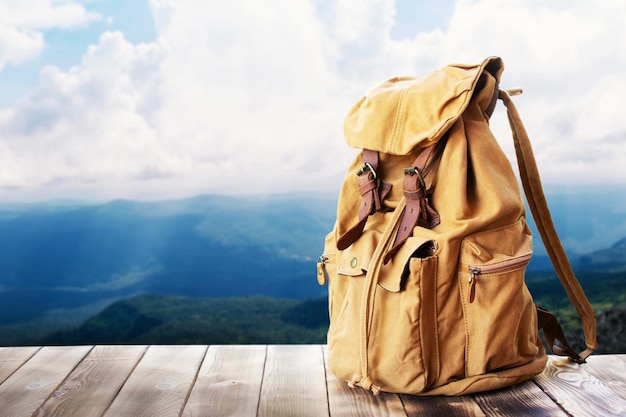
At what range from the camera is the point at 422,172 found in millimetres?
1441

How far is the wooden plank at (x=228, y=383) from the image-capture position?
1.42 metres

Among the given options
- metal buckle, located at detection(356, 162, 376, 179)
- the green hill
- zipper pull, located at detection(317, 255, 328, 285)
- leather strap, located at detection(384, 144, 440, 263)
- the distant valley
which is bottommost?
the green hill

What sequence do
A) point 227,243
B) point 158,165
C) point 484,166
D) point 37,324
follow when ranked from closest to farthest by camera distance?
point 484,166, point 158,165, point 37,324, point 227,243

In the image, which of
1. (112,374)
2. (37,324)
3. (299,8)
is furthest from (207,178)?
(112,374)

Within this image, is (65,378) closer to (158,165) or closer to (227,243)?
(158,165)

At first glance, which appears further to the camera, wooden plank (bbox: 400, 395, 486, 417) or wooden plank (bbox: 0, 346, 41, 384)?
wooden plank (bbox: 0, 346, 41, 384)

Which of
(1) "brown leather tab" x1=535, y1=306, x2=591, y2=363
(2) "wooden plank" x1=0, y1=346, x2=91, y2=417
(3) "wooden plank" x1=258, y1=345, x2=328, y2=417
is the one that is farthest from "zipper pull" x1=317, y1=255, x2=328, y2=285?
(2) "wooden plank" x1=0, y1=346, x2=91, y2=417

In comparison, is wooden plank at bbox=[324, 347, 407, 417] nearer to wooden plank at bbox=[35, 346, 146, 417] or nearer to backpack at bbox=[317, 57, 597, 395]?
backpack at bbox=[317, 57, 597, 395]

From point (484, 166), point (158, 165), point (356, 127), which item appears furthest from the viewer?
point (158, 165)

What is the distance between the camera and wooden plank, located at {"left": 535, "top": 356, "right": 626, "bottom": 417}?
54.7 inches

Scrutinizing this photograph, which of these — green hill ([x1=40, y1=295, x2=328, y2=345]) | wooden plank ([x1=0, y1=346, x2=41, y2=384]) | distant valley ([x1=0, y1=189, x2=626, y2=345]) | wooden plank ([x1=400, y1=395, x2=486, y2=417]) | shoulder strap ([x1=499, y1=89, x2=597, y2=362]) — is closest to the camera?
wooden plank ([x1=400, y1=395, x2=486, y2=417])

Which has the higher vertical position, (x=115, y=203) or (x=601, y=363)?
(x=115, y=203)

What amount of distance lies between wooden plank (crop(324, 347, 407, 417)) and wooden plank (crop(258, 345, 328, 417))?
0.07 feet

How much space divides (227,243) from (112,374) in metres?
3.43
